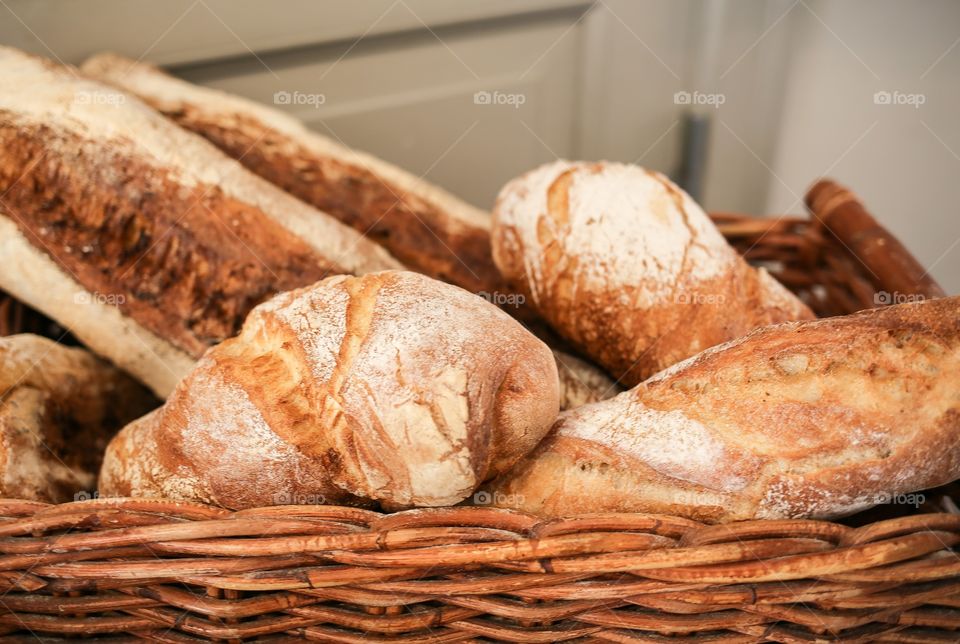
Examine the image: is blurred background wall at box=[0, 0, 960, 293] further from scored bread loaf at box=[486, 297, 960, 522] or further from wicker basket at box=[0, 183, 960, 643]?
scored bread loaf at box=[486, 297, 960, 522]

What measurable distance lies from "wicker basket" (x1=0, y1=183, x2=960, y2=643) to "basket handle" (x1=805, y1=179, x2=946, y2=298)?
59 cm

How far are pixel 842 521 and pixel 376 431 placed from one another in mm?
577

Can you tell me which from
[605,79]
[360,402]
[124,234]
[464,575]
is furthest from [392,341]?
[605,79]

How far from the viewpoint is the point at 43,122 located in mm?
1135

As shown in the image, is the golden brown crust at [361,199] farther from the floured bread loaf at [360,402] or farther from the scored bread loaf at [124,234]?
the floured bread loaf at [360,402]

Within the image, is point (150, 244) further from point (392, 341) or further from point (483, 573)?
point (483, 573)

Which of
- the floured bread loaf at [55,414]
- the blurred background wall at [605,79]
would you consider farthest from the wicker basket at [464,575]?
the blurred background wall at [605,79]

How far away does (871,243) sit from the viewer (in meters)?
1.36

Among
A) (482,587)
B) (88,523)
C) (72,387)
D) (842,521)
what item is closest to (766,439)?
(842,521)

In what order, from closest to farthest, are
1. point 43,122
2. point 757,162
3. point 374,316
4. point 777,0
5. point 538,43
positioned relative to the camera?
point 374,316 → point 43,122 → point 538,43 → point 777,0 → point 757,162

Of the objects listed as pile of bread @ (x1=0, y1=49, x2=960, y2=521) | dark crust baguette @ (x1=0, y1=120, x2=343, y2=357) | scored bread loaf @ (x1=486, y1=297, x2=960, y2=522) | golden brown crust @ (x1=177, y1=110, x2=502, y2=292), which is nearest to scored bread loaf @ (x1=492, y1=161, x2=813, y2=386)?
pile of bread @ (x1=0, y1=49, x2=960, y2=521)

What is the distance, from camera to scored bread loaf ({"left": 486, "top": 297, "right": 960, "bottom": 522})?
822 mm

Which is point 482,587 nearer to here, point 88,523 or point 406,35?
point 88,523

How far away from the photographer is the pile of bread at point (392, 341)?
2.70 ft
